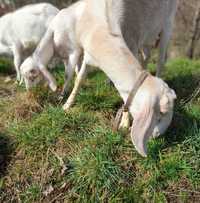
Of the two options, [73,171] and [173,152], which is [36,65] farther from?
[173,152]

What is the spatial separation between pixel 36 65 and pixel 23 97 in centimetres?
48

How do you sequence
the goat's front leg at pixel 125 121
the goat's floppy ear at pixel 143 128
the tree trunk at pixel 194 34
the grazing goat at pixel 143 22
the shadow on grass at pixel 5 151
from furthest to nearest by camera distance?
the tree trunk at pixel 194 34
the grazing goat at pixel 143 22
the goat's front leg at pixel 125 121
the shadow on grass at pixel 5 151
the goat's floppy ear at pixel 143 128

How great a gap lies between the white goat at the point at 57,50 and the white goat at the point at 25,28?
1.72 meters

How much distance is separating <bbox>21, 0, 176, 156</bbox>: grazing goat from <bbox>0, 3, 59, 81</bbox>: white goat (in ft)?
7.14

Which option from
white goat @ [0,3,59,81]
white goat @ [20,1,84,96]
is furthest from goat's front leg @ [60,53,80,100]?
white goat @ [0,3,59,81]

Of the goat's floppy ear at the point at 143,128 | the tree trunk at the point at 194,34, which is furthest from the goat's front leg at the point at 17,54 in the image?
the tree trunk at the point at 194,34

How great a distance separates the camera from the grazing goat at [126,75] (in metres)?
4.36

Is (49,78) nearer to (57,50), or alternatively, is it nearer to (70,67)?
(70,67)

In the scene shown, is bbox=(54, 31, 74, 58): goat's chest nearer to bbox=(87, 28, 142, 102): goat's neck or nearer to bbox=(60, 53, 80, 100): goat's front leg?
bbox=(60, 53, 80, 100): goat's front leg

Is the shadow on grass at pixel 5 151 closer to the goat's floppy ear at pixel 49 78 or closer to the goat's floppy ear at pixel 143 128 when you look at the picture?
the goat's floppy ear at pixel 49 78

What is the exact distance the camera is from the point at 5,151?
5.15m

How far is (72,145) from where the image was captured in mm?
5160

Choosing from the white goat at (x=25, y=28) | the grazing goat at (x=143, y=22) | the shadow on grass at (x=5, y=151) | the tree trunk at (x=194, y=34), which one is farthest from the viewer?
the tree trunk at (x=194, y=34)

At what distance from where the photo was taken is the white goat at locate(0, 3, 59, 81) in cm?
771
